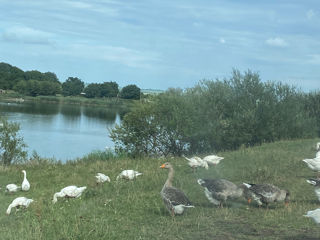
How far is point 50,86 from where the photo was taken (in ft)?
412

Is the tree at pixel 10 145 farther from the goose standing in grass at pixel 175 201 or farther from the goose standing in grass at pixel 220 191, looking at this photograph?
the goose standing in grass at pixel 175 201

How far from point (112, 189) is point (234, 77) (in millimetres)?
26686

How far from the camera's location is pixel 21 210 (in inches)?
494

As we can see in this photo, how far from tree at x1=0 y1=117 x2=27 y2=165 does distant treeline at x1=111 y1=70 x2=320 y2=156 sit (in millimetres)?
9018

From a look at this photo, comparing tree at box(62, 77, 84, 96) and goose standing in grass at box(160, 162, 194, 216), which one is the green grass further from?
tree at box(62, 77, 84, 96)

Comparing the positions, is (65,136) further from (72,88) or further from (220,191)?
(72,88)

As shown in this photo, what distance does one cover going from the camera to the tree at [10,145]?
31.7m

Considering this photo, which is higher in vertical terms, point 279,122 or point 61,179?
point 279,122

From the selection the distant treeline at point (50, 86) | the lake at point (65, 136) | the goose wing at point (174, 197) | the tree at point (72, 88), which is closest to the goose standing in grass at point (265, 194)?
the goose wing at point (174, 197)

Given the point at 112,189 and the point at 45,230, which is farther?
the point at 112,189

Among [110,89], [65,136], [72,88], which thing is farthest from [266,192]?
[72,88]

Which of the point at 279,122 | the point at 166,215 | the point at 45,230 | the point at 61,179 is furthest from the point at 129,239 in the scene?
the point at 279,122

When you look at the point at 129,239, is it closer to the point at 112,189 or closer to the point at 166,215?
the point at 166,215

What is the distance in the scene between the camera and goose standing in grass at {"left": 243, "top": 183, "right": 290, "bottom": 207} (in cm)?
1057
